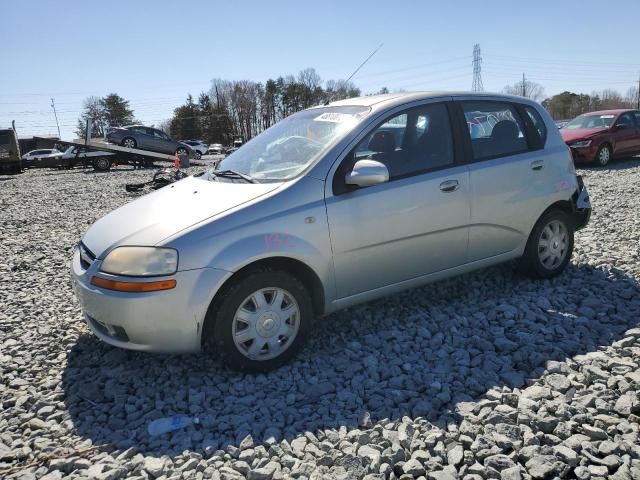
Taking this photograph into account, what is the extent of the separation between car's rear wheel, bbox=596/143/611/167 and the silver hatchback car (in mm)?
10654

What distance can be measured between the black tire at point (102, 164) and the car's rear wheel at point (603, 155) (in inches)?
773

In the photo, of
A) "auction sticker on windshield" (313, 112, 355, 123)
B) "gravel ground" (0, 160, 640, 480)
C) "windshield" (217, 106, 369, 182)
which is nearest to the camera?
"gravel ground" (0, 160, 640, 480)

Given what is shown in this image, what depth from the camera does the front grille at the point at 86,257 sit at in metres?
3.27

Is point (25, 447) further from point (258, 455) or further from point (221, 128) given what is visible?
point (221, 128)

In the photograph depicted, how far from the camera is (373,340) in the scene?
3.63m

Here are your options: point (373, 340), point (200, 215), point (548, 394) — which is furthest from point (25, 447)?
point (548, 394)

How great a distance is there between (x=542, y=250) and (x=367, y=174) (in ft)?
7.31

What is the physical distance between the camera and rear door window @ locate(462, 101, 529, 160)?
161 inches

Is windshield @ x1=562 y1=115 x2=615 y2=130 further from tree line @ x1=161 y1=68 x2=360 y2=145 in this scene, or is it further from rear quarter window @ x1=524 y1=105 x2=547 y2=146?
tree line @ x1=161 y1=68 x2=360 y2=145

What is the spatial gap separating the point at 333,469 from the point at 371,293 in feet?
4.86

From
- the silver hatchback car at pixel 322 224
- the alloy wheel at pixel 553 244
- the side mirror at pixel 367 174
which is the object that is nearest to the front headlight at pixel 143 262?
the silver hatchback car at pixel 322 224

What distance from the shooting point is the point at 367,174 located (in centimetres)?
328

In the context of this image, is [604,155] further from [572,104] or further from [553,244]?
[572,104]

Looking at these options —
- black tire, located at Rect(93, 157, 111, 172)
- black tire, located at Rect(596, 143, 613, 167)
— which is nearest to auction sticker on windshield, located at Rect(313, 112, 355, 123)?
black tire, located at Rect(596, 143, 613, 167)
